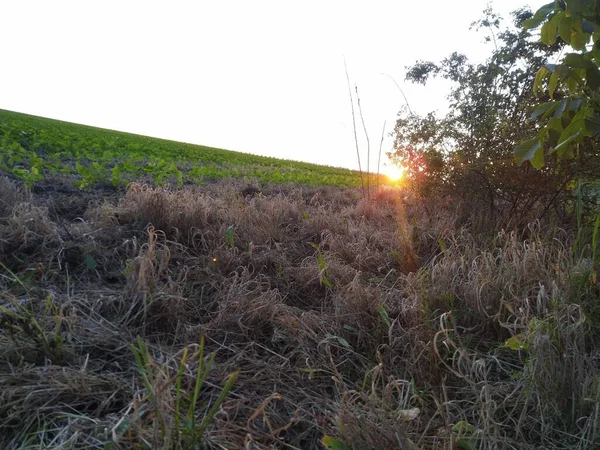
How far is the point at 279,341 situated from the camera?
6.46ft

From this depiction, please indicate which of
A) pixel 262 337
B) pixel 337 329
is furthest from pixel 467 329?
pixel 262 337

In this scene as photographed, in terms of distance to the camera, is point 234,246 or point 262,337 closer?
point 262,337

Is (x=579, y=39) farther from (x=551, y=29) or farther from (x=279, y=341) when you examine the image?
(x=279, y=341)

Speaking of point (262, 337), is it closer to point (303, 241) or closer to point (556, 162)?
point (303, 241)

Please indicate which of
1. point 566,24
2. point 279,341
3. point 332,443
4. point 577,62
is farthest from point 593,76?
point 279,341

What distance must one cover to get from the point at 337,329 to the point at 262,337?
1.21ft

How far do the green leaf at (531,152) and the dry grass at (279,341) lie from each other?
A: 63cm

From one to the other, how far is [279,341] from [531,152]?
4.34 feet

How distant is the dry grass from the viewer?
129cm

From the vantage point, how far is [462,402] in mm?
1561

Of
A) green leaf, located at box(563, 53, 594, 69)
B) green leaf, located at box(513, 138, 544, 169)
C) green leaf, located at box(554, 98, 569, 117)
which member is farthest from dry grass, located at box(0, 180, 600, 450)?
green leaf, located at box(563, 53, 594, 69)

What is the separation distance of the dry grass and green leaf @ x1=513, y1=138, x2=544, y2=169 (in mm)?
631

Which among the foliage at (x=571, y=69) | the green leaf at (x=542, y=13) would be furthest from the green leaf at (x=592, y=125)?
the green leaf at (x=542, y=13)

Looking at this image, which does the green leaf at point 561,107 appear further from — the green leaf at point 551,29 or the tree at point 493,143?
the tree at point 493,143
